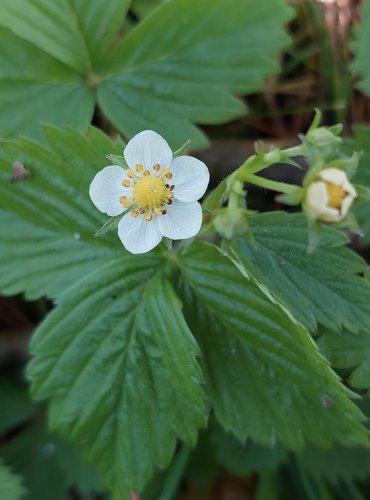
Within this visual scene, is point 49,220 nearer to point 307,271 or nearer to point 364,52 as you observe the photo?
point 307,271

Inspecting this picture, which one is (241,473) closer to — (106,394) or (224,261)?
(106,394)

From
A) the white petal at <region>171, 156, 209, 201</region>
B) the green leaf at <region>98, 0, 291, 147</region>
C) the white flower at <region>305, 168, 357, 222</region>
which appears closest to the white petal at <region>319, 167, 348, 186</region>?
the white flower at <region>305, 168, 357, 222</region>

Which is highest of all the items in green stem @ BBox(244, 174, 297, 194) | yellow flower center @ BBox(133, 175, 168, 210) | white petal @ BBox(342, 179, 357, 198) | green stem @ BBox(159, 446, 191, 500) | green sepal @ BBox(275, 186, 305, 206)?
yellow flower center @ BBox(133, 175, 168, 210)

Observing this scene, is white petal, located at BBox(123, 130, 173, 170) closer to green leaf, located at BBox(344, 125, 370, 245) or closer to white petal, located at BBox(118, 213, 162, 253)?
white petal, located at BBox(118, 213, 162, 253)

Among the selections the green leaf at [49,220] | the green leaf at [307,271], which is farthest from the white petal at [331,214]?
the green leaf at [49,220]

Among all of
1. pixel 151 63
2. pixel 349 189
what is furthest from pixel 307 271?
pixel 151 63

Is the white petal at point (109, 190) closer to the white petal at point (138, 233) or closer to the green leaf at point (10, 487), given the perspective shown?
the white petal at point (138, 233)
